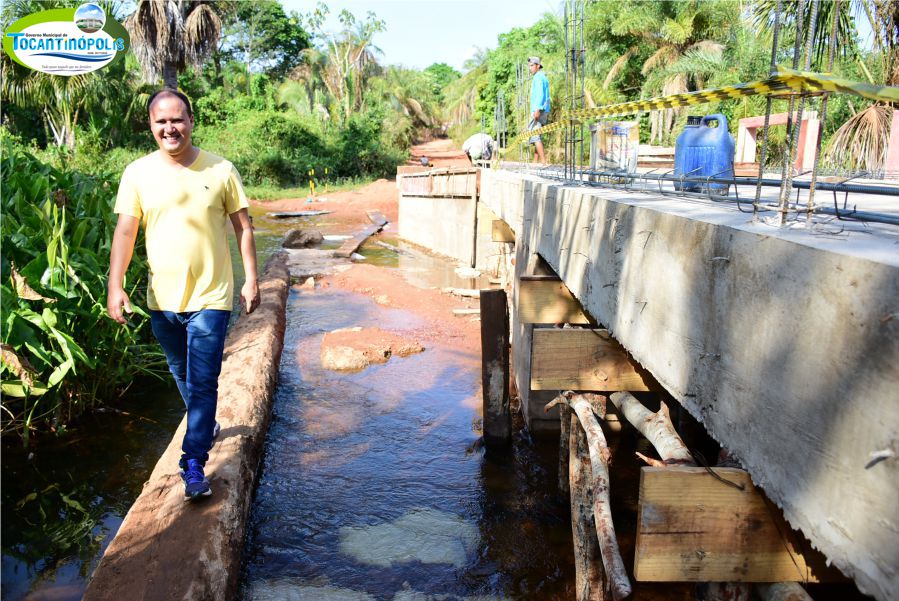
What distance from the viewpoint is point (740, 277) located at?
189 centimetres

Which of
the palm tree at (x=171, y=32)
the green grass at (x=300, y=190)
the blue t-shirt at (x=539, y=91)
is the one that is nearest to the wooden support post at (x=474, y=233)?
the blue t-shirt at (x=539, y=91)

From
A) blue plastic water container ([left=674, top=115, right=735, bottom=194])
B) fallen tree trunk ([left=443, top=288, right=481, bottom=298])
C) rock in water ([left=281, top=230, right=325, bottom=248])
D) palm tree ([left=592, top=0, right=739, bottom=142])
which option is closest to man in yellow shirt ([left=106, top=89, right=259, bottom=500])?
blue plastic water container ([left=674, top=115, right=735, bottom=194])

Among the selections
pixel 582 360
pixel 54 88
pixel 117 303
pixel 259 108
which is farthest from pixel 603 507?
pixel 259 108

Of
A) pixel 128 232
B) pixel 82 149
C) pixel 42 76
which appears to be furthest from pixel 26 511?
pixel 42 76

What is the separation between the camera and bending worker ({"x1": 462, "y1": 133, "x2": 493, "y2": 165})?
16.4 metres

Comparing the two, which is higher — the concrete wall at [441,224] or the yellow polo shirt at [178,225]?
the yellow polo shirt at [178,225]

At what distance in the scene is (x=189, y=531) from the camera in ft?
11.3

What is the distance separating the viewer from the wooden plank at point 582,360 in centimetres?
375

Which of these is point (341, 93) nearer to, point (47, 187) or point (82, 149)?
point (82, 149)

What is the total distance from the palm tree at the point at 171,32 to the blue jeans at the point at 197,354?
25.0 m

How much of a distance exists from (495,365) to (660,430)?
9.12 feet

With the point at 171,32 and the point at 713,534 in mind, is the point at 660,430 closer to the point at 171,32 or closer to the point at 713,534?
the point at 713,534

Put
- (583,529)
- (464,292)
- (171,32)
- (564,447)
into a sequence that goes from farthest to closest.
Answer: (171,32)
(464,292)
(564,447)
(583,529)

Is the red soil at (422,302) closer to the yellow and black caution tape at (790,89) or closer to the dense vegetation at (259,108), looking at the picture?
the dense vegetation at (259,108)
